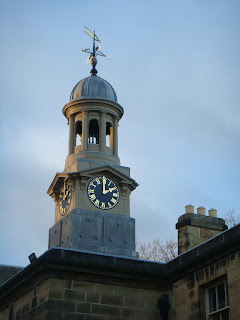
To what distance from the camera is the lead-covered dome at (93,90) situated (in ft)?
165

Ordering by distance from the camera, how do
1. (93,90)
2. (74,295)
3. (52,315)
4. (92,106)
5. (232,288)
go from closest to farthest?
1. (232,288)
2. (52,315)
3. (74,295)
4. (92,106)
5. (93,90)

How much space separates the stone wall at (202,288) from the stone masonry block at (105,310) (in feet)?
5.64

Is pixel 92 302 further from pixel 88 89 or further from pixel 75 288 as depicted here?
pixel 88 89

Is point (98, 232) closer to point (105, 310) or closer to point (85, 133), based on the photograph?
point (85, 133)

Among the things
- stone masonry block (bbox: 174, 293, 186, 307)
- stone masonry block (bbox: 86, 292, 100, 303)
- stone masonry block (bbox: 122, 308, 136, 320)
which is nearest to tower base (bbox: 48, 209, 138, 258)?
stone masonry block (bbox: 122, 308, 136, 320)

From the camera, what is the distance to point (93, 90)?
5047 cm

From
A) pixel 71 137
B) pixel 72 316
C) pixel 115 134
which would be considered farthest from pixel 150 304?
pixel 115 134

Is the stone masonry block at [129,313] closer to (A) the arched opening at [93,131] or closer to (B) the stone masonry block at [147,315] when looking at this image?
(B) the stone masonry block at [147,315]

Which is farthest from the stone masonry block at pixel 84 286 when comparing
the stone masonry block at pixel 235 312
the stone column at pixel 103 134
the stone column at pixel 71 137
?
the stone column at pixel 71 137

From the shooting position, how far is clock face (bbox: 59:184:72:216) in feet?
158

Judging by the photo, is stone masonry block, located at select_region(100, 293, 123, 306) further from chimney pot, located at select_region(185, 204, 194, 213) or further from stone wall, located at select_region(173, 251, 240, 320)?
chimney pot, located at select_region(185, 204, 194, 213)

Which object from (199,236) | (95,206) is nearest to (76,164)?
(95,206)

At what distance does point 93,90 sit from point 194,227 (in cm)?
2795

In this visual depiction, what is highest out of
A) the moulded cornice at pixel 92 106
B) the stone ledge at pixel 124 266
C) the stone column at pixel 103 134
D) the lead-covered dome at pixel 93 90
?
the lead-covered dome at pixel 93 90
